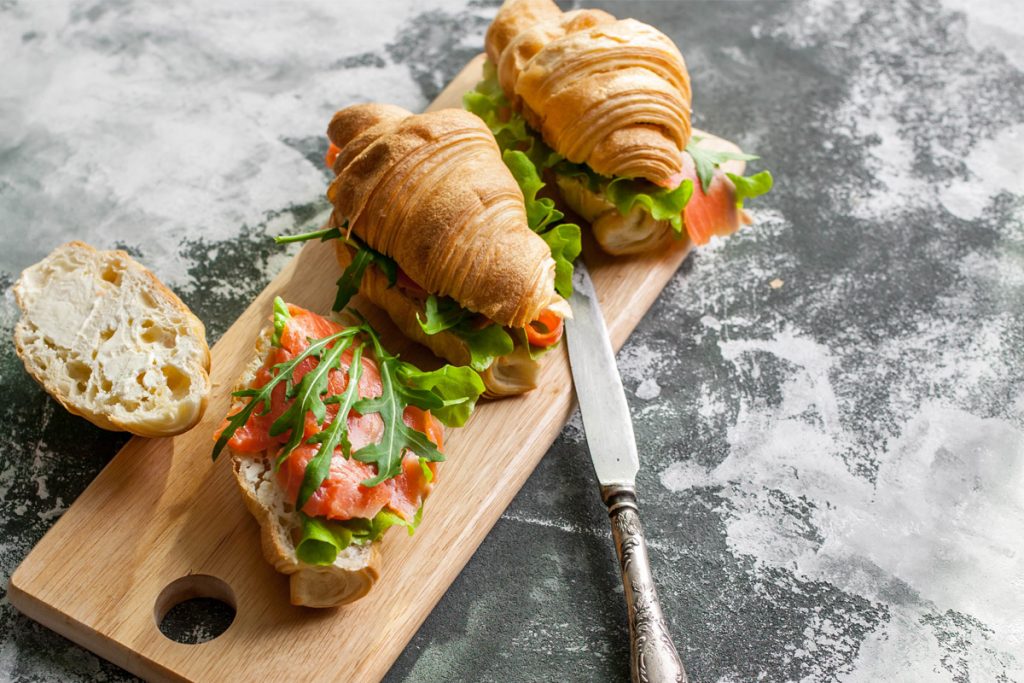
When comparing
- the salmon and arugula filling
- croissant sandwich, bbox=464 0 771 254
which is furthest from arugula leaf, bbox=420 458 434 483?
croissant sandwich, bbox=464 0 771 254

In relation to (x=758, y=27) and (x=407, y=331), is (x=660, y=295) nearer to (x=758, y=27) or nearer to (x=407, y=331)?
(x=407, y=331)

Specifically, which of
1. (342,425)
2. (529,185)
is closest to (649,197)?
(529,185)

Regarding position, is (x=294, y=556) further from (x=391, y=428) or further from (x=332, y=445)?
(x=391, y=428)

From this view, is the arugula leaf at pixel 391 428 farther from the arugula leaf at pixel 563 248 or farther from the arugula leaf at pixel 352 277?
the arugula leaf at pixel 563 248

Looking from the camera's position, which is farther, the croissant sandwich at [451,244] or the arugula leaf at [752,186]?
the arugula leaf at [752,186]

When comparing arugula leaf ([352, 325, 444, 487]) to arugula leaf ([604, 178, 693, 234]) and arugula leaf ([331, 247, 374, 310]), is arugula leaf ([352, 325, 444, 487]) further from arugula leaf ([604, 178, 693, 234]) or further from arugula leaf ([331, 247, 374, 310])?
arugula leaf ([604, 178, 693, 234])

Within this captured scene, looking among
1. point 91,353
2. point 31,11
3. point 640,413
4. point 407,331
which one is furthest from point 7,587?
point 31,11

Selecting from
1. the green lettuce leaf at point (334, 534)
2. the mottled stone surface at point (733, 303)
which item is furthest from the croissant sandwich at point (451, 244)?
the green lettuce leaf at point (334, 534)
